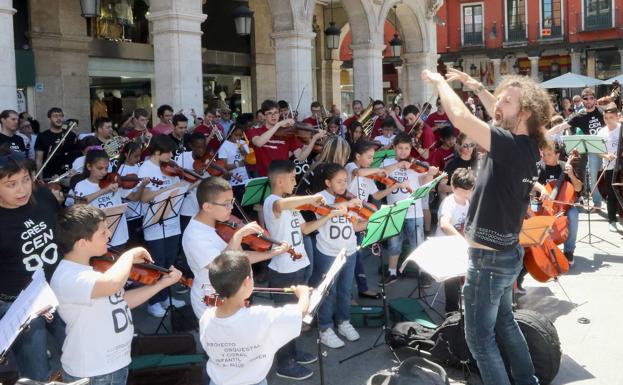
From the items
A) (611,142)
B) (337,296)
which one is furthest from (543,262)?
(611,142)

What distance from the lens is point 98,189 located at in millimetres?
5574

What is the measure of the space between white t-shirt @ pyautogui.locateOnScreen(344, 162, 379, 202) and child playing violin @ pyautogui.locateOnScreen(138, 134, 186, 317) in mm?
1678

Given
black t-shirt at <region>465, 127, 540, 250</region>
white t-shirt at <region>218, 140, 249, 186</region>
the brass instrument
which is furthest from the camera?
the brass instrument

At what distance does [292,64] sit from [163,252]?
20.5 feet

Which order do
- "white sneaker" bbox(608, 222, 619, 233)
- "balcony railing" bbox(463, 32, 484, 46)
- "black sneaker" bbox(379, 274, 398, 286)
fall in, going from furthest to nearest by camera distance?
"balcony railing" bbox(463, 32, 484, 46) < "white sneaker" bbox(608, 222, 619, 233) < "black sneaker" bbox(379, 274, 398, 286)

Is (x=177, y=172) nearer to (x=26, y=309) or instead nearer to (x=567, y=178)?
(x=26, y=309)

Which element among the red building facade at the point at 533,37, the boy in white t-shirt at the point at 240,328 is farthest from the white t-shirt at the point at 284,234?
the red building facade at the point at 533,37

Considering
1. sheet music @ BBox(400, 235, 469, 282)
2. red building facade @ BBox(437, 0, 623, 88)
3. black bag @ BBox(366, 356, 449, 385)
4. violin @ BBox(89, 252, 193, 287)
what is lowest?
black bag @ BBox(366, 356, 449, 385)

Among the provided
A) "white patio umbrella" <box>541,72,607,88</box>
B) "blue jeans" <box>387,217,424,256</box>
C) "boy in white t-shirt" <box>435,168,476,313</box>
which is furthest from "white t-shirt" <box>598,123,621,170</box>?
"white patio umbrella" <box>541,72,607,88</box>

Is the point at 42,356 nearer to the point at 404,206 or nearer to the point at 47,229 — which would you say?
the point at 47,229

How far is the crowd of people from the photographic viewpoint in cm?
307

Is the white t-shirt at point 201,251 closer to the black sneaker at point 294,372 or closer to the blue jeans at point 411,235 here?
the black sneaker at point 294,372

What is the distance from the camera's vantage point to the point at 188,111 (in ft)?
29.8

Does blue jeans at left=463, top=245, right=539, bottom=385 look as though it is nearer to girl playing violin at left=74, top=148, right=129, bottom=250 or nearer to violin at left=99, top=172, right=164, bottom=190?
girl playing violin at left=74, top=148, right=129, bottom=250
